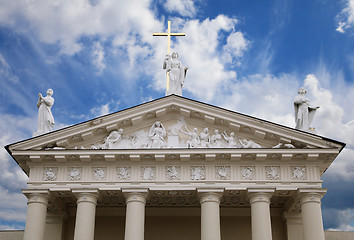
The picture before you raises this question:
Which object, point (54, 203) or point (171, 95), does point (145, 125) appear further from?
point (54, 203)

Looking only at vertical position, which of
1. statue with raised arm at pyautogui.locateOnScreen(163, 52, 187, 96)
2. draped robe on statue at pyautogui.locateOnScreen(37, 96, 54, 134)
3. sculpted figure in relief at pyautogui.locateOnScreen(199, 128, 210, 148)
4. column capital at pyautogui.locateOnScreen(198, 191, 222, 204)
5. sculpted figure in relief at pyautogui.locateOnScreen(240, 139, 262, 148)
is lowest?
column capital at pyautogui.locateOnScreen(198, 191, 222, 204)

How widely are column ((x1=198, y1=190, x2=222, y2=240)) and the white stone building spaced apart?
0.14ft

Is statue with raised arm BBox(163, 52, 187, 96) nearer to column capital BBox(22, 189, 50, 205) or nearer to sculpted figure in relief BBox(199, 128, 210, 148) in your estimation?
sculpted figure in relief BBox(199, 128, 210, 148)

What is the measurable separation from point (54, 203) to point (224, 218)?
8.37 m

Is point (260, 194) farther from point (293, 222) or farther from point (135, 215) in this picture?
point (135, 215)

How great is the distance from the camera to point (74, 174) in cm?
2362

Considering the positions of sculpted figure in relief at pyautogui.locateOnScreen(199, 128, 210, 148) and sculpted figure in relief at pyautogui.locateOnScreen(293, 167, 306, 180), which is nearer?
sculpted figure in relief at pyautogui.locateOnScreen(293, 167, 306, 180)

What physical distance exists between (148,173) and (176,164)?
1.30 m

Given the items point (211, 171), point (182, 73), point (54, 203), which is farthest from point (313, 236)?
point (54, 203)

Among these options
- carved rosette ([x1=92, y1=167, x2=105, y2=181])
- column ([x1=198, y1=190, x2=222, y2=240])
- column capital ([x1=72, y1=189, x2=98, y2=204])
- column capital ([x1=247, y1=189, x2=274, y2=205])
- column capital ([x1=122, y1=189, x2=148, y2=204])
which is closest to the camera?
column ([x1=198, y1=190, x2=222, y2=240])

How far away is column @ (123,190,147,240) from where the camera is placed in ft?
72.9

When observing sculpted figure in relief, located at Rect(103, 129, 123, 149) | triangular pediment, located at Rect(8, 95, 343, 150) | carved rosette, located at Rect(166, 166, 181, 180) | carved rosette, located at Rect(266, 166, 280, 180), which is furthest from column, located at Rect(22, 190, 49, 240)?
carved rosette, located at Rect(266, 166, 280, 180)

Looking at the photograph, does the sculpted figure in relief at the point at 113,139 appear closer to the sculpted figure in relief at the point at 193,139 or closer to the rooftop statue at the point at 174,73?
the sculpted figure in relief at the point at 193,139

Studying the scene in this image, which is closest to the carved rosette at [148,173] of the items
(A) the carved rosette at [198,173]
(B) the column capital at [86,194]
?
(A) the carved rosette at [198,173]
